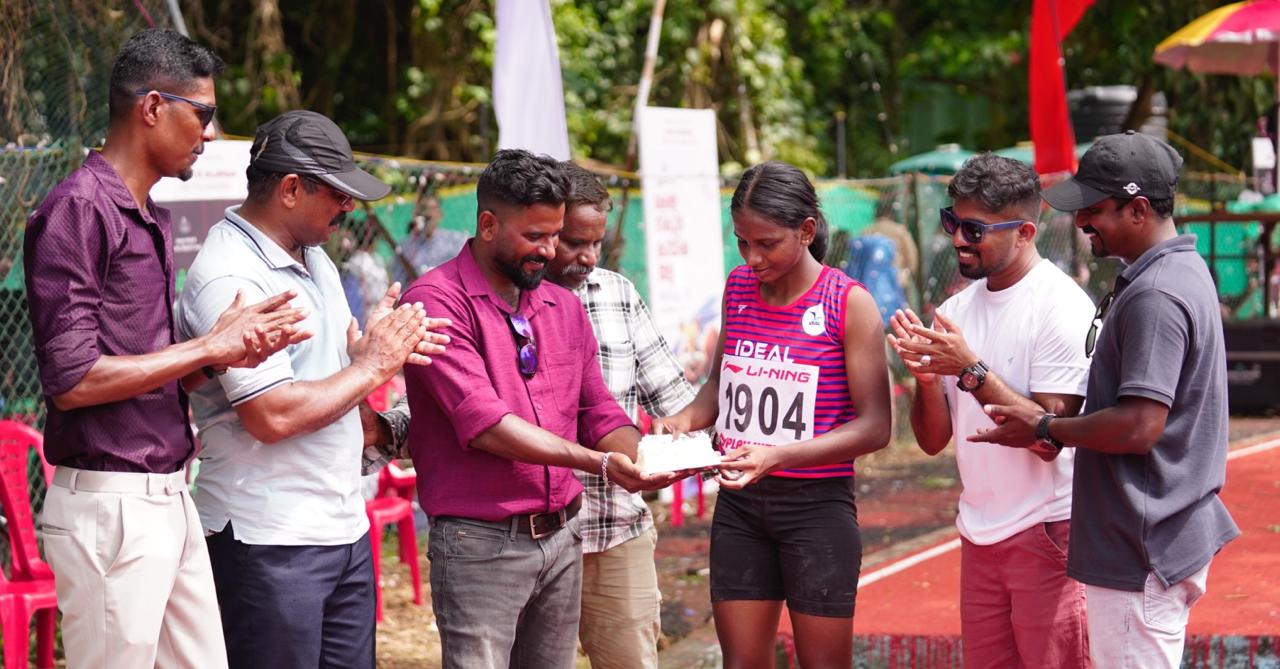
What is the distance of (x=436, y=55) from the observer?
13906 millimetres

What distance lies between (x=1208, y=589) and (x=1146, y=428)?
11.8 feet

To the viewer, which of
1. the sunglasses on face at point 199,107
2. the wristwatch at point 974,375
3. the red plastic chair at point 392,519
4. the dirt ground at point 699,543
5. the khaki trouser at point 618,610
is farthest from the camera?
the red plastic chair at point 392,519

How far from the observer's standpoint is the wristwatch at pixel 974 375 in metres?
3.92

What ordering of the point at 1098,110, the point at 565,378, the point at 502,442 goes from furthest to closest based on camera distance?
the point at 1098,110 → the point at 565,378 → the point at 502,442

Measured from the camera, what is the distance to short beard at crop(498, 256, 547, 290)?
149 inches

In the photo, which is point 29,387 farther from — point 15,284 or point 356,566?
point 356,566

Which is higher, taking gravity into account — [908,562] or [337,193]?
[337,193]

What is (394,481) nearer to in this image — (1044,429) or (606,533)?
(606,533)

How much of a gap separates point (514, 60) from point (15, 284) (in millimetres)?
2719

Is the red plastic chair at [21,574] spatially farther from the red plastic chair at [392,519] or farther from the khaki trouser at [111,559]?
the khaki trouser at [111,559]

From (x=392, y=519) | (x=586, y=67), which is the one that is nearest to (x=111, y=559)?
(x=392, y=519)

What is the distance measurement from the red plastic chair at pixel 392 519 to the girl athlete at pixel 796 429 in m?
2.86

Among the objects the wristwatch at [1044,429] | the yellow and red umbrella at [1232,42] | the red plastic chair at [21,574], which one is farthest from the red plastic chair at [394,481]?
the yellow and red umbrella at [1232,42]

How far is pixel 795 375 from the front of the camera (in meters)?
4.24
